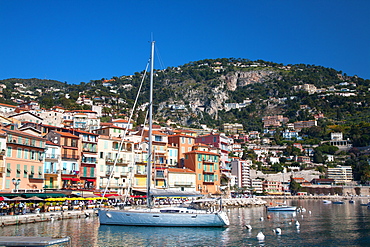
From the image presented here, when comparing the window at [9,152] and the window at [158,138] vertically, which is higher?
the window at [158,138]

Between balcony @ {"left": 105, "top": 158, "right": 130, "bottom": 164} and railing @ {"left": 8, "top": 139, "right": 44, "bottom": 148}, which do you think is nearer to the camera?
railing @ {"left": 8, "top": 139, "right": 44, "bottom": 148}

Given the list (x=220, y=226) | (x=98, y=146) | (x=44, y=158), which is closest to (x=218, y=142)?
(x=98, y=146)

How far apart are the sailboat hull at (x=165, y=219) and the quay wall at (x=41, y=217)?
7.17 m

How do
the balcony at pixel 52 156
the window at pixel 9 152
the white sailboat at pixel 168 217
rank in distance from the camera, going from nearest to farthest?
1. the white sailboat at pixel 168 217
2. the window at pixel 9 152
3. the balcony at pixel 52 156

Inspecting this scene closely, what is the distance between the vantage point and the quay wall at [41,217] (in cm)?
3382

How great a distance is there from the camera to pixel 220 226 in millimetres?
35188

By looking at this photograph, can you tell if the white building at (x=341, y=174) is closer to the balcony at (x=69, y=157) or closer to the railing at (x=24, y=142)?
the balcony at (x=69, y=157)

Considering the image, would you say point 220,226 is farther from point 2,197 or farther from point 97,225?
point 2,197

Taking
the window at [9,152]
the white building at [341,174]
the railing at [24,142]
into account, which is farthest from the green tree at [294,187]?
the window at [9,152]

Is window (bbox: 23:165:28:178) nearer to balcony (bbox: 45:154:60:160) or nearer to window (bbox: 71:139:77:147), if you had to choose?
balcony (bbox: 45:154:60:160)

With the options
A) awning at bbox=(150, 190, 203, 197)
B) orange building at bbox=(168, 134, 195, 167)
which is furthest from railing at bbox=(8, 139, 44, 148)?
orange building at bbox=(168, 134, 195, 167)

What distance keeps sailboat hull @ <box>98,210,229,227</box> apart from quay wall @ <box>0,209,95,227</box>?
7.17 meters

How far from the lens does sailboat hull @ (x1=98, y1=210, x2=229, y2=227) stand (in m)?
34.3

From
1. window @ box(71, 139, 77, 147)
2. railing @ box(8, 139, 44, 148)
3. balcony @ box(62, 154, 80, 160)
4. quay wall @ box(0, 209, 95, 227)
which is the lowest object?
quay wall @ box(0, 209, 95, 227)
